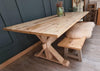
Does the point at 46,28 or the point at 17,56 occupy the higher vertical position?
the point at 46,28

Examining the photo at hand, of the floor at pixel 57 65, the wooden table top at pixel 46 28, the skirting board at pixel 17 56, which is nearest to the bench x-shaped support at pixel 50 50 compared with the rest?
the floor at pixel 57 65

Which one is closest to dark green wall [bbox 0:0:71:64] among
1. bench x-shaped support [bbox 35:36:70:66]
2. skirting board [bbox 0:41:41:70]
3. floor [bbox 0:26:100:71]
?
skirting board [bbox 0:41:41:70]

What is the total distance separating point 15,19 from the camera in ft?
4.83

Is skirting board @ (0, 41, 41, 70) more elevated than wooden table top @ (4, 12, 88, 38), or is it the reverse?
wooden table top @ (4, 12, 88, 38)

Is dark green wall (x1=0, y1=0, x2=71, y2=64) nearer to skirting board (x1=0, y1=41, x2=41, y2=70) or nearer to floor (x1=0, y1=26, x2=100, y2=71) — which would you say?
skirting board (x1=0, y1=41, x2=41, y2=70)

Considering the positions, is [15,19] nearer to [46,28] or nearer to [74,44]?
[46,28]

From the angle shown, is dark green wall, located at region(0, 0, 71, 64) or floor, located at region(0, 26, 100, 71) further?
dark green wall, located at region(0, 0, 71, 64)

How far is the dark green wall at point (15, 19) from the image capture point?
1.33 metres

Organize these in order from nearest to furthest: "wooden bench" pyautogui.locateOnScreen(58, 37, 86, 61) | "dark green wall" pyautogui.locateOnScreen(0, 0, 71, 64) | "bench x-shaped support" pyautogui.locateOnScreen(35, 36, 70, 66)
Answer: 1. "wooden bench" pyautogui.locateOnScreen(58, 37, 86, 61)
2. "bench x-shaped support" pyautogui.locateOnScreen(35, 36, 70, 66)
3. "dark green wall" pyautogui.locateOnScreen(0, 0, 71, 64)

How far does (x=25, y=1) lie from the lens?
1.59 metres

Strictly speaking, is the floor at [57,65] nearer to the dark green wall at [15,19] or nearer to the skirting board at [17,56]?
the skirting board at [17,56]

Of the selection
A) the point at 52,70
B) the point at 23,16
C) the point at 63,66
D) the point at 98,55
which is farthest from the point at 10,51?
the point at 98,55

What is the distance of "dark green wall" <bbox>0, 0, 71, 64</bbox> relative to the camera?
133 cm

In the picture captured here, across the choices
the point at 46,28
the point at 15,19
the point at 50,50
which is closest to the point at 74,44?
the point at 50,50
